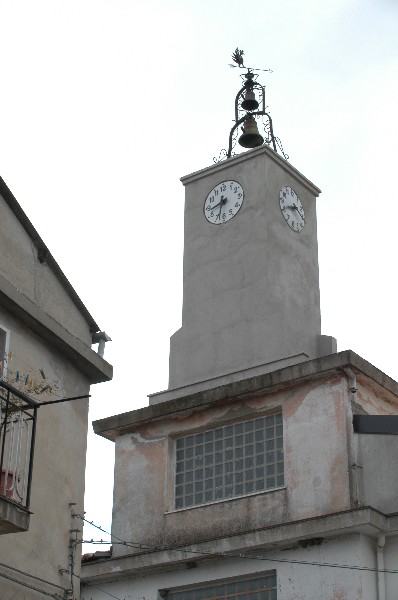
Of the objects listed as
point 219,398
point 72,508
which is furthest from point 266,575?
point 72,508

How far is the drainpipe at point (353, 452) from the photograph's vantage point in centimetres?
1945

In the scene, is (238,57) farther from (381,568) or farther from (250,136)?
(381,568)

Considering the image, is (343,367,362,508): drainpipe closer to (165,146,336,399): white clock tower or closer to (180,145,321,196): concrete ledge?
(165,146,336,399): white clock tower

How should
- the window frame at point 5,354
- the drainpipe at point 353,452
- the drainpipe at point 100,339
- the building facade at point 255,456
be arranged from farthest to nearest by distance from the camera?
the drainpipe at point 353,452
the building facade at point 255,456
the drainpipe at point 100,339
the window frame at point 5,354

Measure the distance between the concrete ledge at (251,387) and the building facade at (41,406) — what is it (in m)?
6.31

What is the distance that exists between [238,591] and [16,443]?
27.6ft

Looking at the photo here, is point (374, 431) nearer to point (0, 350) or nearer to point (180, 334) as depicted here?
point (180, 334)

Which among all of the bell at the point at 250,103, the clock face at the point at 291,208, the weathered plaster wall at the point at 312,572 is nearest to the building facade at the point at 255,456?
the weathered plaster wall at the point at 312,572

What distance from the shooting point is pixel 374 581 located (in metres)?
18.6

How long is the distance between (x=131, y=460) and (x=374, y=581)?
20.0 ft

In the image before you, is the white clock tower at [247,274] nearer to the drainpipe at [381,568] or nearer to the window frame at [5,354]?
the drainpipe at [381,568]

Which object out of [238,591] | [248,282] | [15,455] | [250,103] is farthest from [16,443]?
[250,103]

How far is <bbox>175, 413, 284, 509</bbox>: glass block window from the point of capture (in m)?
20.7

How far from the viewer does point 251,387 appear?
21172mm
